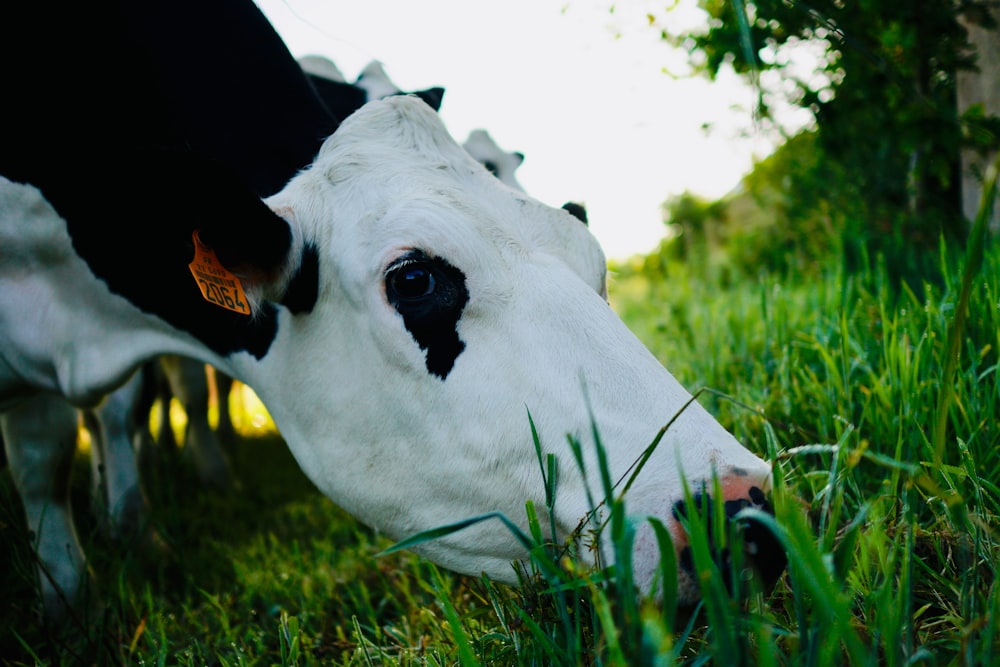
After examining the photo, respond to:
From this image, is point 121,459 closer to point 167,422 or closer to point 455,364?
point 455,364

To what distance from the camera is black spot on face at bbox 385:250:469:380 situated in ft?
5.16

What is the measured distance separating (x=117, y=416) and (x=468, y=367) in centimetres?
220

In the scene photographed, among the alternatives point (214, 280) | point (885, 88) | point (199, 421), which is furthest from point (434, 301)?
point (199, 421)

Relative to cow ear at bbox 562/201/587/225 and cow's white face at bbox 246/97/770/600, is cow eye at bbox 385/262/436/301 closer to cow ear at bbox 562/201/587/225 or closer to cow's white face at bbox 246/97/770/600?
cow's white face at bbox 246/97/770/600

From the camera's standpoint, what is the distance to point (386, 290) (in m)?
1.63

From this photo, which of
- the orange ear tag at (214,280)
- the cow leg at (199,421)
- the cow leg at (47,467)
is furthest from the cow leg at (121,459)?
the orange ear tag at (214,280)

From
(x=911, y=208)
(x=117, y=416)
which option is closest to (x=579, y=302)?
(x=117, y=416)

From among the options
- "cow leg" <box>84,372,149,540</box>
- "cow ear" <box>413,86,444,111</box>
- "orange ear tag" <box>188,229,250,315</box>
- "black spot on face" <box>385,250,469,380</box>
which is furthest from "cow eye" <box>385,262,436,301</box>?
"cow leg" <box>84,372,149,540</box>

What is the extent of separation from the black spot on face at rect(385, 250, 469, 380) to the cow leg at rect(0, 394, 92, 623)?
156 centimetres

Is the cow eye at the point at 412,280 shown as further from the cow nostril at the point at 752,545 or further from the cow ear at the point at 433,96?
the cow ear at the point at 433,96

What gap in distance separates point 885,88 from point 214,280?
3057 millimetres

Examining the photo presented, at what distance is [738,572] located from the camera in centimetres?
95

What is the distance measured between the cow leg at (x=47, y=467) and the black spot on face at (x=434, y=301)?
61.5 inches

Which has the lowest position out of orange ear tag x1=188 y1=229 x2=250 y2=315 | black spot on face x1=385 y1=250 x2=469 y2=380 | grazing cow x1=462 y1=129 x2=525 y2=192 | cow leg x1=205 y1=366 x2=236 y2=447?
cow leg x1=205 y1=366 x2=236 y2=447
